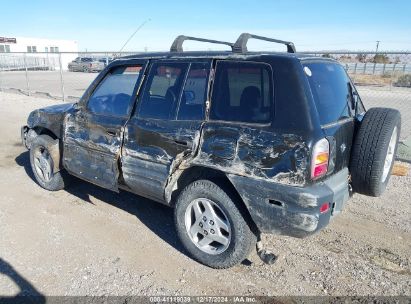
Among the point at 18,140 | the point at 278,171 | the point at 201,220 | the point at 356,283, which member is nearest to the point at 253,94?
the point at 278,171

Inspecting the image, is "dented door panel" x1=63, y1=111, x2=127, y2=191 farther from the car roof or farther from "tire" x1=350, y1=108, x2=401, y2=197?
"tire" x1=350, y1=108, x2=401, y2=197

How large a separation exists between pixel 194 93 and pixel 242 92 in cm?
49

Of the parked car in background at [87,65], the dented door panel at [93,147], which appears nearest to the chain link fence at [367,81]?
the parked car in background at [87,65]

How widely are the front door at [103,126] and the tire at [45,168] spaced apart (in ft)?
1.58

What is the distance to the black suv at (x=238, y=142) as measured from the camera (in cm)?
273

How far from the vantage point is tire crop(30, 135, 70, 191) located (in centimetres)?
480

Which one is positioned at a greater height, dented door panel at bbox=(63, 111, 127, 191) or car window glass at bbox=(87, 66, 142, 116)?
car window glass at bbox=(87, 66, 142, 116)

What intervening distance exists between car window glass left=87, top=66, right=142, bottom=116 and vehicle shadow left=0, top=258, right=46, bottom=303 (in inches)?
70.2

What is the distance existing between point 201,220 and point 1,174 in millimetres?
4060

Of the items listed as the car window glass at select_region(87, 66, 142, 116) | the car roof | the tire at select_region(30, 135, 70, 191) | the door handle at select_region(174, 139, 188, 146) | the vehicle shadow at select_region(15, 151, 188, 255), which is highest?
the car roof

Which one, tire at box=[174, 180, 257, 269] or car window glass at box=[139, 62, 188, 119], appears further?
car window glass at box=[139, 62, 188, 119]

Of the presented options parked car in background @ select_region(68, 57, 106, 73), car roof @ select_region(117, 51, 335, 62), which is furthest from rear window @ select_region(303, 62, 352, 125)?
parked car in background @ select_region(68, 57, 106, 73)

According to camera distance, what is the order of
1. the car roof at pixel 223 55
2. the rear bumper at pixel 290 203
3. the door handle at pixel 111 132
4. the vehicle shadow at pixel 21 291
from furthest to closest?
the door handle at pixel 111 132, the car roof at pixel 223 55, the vehicle shadow at pixel 21 291, the rear bumper at pixel 290 203

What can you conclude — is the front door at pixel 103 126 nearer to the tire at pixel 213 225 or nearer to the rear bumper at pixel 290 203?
the tire at pixel 213 225
